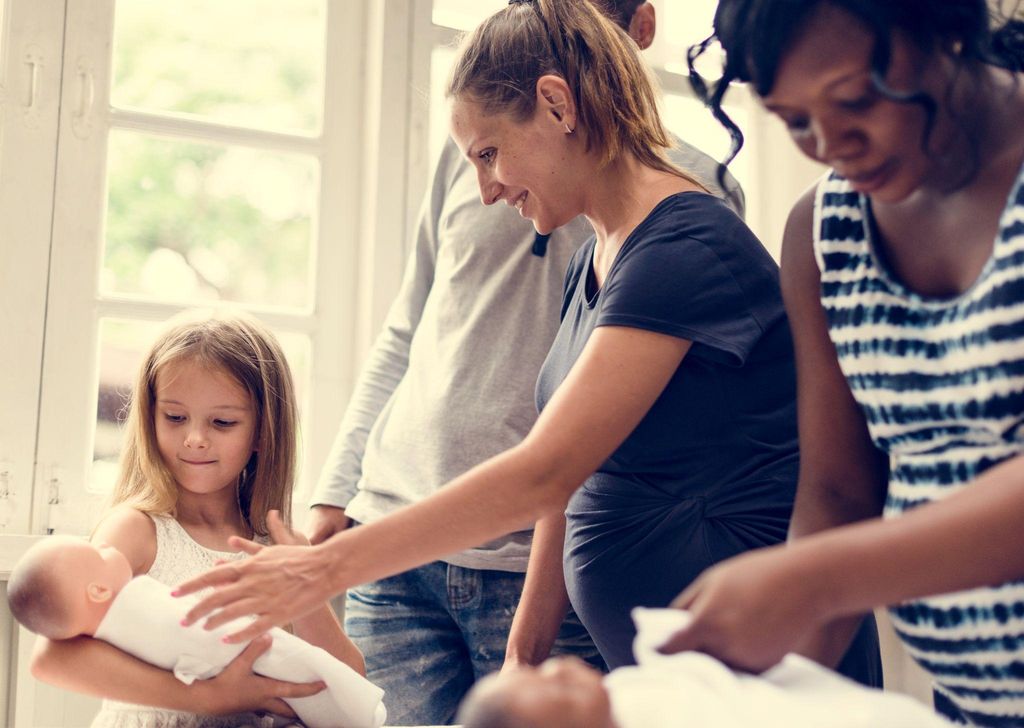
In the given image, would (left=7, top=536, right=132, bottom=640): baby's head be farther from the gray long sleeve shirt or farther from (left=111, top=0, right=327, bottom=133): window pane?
(left=111, top=0, right=327, bottom=133): window pane

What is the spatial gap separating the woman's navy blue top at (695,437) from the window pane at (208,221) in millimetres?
1382

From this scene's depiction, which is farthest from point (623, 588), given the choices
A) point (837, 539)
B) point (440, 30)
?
point (440, 30)

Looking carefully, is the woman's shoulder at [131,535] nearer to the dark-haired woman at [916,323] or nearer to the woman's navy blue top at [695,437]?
the woman's navy blue top at [695,437]

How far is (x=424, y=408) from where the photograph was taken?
5.96ft

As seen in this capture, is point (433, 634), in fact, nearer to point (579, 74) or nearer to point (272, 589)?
point (272, 589)

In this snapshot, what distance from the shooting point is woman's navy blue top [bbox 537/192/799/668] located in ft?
4.01

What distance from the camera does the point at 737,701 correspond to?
687 mm

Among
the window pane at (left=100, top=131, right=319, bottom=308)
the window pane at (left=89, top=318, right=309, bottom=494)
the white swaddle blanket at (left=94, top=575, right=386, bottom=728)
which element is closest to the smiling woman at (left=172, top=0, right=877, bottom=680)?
the white swaddle blanket at (left=94, top=575, right=386, bottom=728)

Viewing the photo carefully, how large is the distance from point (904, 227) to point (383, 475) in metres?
1.09

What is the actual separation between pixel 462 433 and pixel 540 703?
114cm

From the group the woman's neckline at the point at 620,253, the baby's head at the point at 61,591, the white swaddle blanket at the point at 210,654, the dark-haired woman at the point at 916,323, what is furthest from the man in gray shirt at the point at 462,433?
the dark-haired woman at the point at 916,323

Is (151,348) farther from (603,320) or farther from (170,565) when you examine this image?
(603,320)

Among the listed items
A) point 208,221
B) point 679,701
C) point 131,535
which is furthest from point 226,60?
point 679,701

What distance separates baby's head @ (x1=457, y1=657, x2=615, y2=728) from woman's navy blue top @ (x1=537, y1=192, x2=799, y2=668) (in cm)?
58
